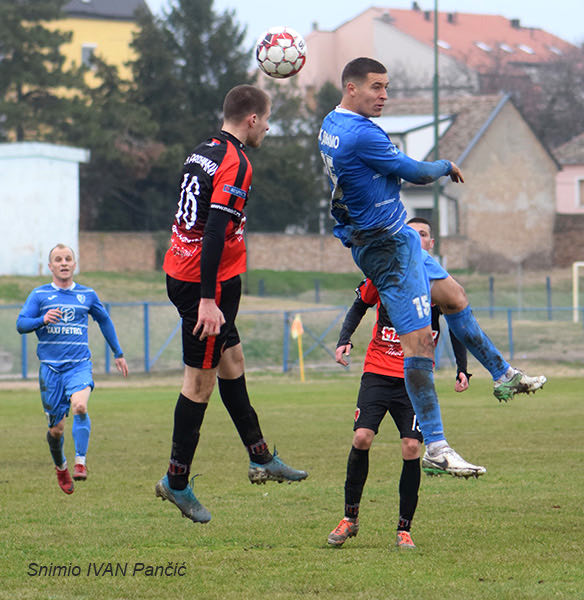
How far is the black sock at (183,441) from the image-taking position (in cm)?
676

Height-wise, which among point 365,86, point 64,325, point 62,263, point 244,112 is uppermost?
point 365,86

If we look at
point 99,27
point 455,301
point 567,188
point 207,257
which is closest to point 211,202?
point 207,257

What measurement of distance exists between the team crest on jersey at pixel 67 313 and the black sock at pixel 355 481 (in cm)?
367

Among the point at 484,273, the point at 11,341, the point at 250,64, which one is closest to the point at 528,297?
the point at 484,273

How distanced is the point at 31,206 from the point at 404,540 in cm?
3602

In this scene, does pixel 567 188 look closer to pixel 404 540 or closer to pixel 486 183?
pixel 486 183

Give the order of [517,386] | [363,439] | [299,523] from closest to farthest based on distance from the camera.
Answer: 1. [517,386]
2. [363,439]
3. [299,523]

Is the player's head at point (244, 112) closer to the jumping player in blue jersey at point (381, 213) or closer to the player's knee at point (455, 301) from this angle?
the jumping player in blue jersey at point (381, 213)

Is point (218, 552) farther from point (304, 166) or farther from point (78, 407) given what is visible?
point (304, 166)

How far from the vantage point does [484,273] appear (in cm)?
5656

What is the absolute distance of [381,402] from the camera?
7512 millimetres

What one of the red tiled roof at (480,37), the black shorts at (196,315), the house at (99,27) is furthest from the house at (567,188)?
the black shorts at (196,315)

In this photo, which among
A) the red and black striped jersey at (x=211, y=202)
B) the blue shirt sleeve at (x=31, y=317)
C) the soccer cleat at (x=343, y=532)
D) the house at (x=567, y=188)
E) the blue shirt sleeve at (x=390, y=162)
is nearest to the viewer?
the blue shirt sleeve at (x=390, y=162)

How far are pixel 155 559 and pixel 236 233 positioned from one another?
203 centimetres
